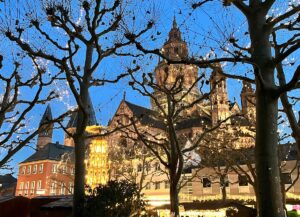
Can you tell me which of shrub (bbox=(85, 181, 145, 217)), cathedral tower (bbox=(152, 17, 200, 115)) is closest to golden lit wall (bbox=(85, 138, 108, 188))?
cathedral tower (bbox=(152, 17, 200, 115))

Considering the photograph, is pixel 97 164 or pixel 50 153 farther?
pixel 50 153

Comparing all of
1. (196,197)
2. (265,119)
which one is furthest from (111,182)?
(196,197)

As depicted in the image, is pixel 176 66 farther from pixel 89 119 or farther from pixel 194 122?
pixel 194 122

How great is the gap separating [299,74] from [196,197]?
37512 mm

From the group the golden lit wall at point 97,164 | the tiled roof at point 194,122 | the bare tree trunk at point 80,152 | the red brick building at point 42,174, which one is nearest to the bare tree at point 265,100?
the bare tree trunk at point 80,152

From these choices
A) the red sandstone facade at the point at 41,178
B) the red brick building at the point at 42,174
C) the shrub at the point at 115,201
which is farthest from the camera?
the red brick building at the point at 42,174

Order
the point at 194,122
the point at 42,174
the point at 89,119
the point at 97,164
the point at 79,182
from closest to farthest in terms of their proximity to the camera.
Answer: the point at 79,182 < the point at 89,119 < the point at 97,164 < the point at 194,122 < the point at 42,174

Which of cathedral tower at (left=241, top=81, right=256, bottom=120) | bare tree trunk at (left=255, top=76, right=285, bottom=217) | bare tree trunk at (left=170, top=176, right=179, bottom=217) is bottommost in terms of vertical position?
bare tree trunk at (left=170, top=176, right=179, bottom=217)

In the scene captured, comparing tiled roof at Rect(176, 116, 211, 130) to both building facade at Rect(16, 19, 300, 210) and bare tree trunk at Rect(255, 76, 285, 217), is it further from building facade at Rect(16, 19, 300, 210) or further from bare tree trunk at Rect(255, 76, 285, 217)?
bare tree trunk at Rect(255, 76, 285, 217)

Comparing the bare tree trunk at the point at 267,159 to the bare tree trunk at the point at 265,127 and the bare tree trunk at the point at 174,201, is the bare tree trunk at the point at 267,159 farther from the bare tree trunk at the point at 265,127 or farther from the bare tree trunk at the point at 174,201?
the bare tree trunk at the point at 174,201

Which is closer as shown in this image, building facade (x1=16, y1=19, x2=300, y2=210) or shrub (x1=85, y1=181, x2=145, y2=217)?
shrub (x1=85, y1=181, x2=145, y2=217)

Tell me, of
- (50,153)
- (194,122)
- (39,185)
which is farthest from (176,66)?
(50,153)

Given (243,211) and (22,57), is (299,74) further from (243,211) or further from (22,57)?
(243,211)

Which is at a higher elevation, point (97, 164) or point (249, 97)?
point (249, 97)
